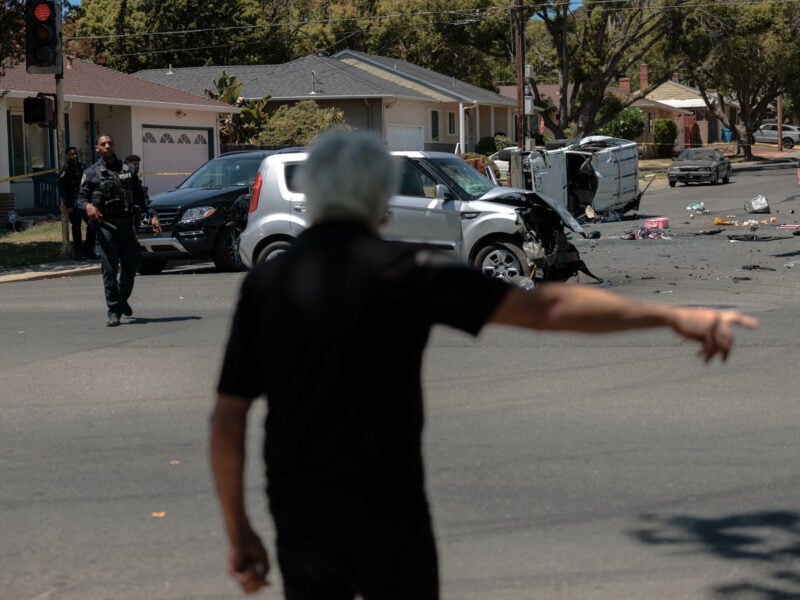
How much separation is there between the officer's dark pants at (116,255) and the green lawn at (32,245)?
794 centimetres

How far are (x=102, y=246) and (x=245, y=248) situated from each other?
3.37 metres

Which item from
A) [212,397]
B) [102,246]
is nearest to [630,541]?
[212,397]

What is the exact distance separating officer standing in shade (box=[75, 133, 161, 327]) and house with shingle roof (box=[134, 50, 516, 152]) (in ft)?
107

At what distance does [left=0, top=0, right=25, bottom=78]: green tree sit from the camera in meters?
20.7

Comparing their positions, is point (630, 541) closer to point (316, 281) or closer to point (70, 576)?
point (70, 576)

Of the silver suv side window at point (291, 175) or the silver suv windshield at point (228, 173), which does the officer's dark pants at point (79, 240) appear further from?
the silver suv side window at point (291, 175)

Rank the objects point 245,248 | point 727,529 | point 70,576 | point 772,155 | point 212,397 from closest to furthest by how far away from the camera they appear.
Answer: point 70,576 < point 727,529 < point 212,397 < point 245,248 < point 772,155

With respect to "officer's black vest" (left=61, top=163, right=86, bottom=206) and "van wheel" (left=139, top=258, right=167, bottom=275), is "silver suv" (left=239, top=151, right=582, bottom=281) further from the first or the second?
"officer's black vest" (left=61, top=163, right=86, bottom=206)

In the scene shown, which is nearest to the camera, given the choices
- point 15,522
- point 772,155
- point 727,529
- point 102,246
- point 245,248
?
point 727,529

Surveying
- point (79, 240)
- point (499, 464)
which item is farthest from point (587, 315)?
point (79, 240)

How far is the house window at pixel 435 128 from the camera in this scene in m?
53.5

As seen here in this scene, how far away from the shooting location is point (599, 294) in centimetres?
286

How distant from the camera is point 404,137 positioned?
49.8m

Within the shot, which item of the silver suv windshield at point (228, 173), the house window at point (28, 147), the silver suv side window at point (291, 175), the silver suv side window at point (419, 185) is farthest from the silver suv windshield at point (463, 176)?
the house window at point (28, 147)
